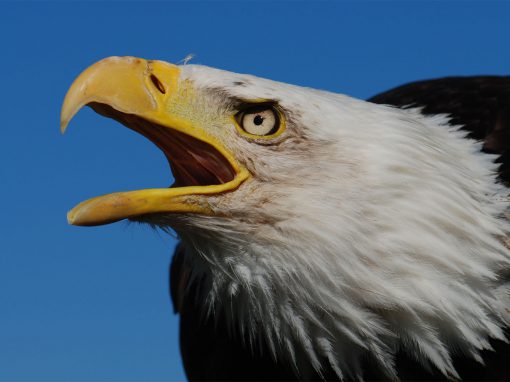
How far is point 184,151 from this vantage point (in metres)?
3.73

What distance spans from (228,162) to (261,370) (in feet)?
4.11

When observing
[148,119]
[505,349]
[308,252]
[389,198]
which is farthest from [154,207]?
[505,349]

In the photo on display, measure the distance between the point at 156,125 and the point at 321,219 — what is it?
77cm

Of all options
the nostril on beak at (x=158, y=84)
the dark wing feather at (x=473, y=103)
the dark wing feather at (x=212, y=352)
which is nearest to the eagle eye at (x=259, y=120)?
the nostril on beak at (x=158, y=84)

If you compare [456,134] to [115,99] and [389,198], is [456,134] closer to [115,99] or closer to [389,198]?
[389,198]

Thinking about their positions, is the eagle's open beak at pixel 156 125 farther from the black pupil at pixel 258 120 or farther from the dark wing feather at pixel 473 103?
the dark wing feather at pixel 473 103

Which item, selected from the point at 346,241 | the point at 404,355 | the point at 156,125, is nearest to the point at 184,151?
the point at 156,125

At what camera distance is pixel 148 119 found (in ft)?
11.8

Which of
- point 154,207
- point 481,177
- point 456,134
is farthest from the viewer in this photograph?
point 456,134

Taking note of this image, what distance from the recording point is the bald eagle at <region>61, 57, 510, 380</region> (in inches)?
141

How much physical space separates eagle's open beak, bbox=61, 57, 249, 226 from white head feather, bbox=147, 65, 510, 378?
0.07m

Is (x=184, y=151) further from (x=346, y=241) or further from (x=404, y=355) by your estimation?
(x=404, y=355)

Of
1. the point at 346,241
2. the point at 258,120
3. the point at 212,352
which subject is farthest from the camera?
the point at 212,352

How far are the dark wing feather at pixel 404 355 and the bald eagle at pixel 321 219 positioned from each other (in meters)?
0.02
